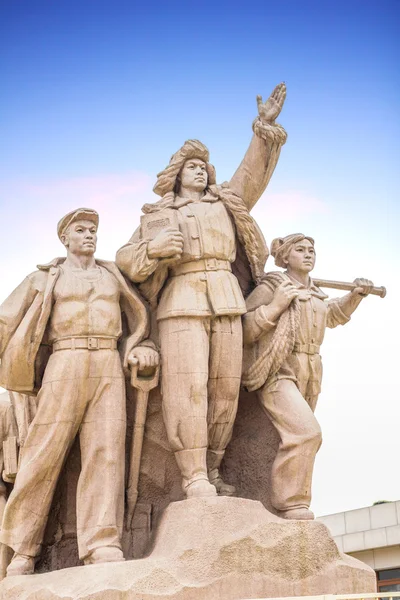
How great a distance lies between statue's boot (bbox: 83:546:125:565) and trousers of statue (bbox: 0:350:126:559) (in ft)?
0.74

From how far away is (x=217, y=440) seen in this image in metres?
7.85

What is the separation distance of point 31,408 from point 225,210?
243cm

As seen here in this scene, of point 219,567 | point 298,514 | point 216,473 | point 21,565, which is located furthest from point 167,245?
point 21,565

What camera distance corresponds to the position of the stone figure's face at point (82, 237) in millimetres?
7961

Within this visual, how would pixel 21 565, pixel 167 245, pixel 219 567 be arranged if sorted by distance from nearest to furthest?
pixel 219 567 → pixel 21 565 → pixel 167 245

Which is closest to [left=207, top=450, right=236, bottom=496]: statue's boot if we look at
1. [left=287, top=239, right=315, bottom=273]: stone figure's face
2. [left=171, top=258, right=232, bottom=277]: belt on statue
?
[left=171, top=258, right=232, bottom=277]: belt on statue

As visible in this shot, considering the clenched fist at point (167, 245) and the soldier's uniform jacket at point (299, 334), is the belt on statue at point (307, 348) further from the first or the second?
the clenched fist at point (167, 245)

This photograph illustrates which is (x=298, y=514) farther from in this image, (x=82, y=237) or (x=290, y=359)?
(x=82, y=237)

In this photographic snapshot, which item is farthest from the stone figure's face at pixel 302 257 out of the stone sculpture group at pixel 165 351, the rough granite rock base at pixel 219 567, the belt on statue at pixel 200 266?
the rough granite rock base at pixel 219 567

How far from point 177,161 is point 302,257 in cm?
141

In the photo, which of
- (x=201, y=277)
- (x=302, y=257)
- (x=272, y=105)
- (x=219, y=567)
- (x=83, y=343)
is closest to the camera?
(x=219, y=567)

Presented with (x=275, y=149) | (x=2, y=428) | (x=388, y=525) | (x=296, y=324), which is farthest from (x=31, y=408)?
(x=388, y=525)

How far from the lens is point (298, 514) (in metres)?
7.57

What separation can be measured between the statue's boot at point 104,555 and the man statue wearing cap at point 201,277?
72cm
